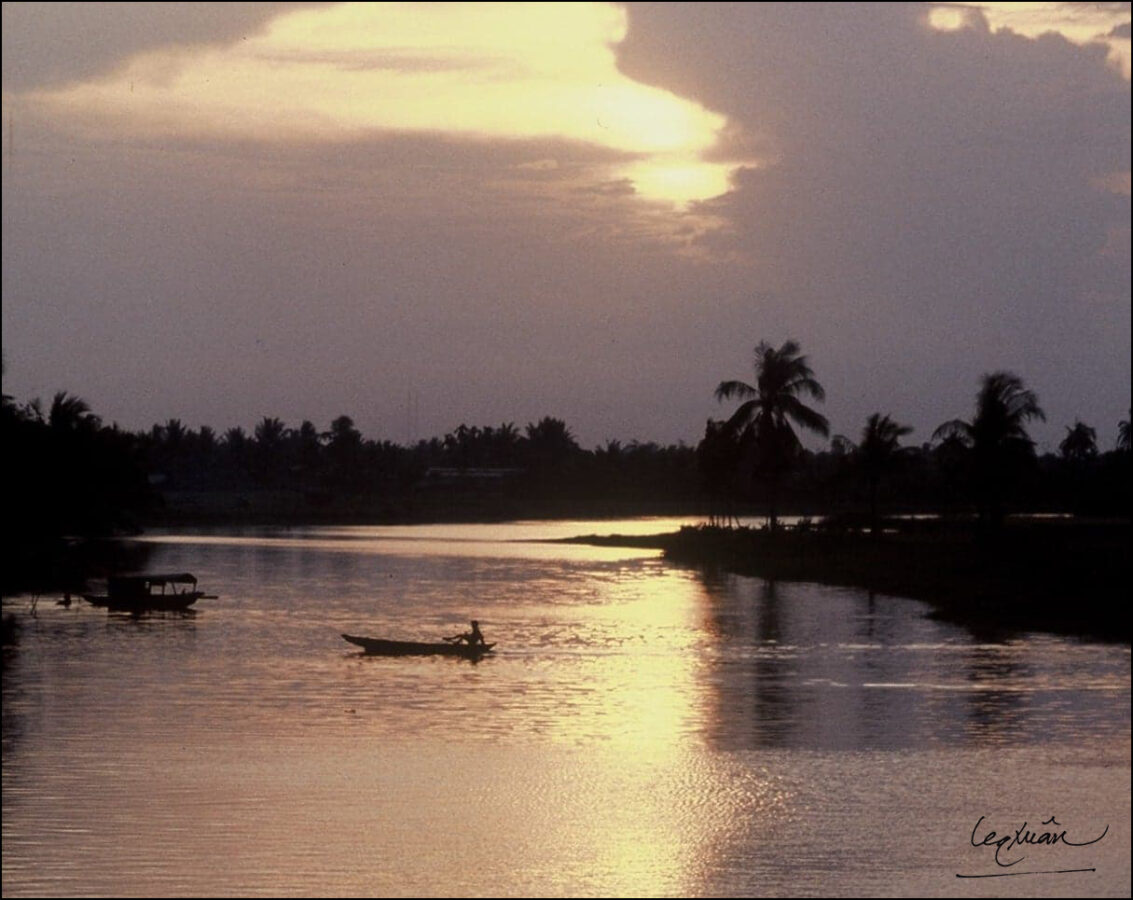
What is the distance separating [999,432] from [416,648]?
33147 mm

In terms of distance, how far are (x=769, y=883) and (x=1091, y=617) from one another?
1086 inches

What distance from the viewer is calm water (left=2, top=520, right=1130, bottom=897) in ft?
60.2

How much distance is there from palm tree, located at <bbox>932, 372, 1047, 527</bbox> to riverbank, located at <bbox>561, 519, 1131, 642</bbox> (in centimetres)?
282

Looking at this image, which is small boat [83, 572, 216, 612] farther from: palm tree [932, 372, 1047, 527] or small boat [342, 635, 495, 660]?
palm tree [932, 372, 1047, 527]

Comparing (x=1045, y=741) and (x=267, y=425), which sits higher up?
(x=267, y=425)

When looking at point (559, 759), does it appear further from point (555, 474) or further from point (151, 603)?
point (555, 474)

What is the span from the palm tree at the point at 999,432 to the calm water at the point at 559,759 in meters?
18.7

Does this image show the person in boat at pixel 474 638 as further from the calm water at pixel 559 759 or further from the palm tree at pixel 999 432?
the palm tree at pixel 999 432

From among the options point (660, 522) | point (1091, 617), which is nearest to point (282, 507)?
point (660, 522)

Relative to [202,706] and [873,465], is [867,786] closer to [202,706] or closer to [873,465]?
[202,706]

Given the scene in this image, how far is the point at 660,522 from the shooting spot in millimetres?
141000
